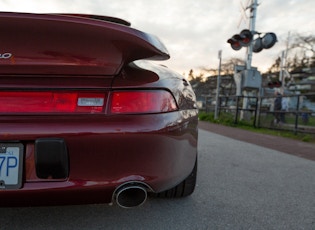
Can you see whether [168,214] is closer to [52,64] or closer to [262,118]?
[52,64]

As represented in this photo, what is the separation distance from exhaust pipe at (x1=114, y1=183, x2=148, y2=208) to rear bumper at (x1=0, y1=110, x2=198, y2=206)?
29mm

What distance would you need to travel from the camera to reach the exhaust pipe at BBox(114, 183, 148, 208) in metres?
1.38

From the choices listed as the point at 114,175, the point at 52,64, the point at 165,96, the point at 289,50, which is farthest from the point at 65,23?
the point at 289,50

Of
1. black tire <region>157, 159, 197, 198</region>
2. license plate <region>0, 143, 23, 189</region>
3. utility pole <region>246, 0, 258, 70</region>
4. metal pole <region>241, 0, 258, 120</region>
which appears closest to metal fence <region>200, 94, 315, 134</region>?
metal pole <region>241, 0, 258, 120</region>

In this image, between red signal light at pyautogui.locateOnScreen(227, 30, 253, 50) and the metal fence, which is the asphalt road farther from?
red signal light at pyautogui.locateOnScreen(227, 30, 253, 50)

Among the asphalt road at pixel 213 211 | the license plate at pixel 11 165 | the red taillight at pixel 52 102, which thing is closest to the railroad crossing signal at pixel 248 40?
the asphalt road at pixel 213 211

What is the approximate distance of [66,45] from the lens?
4.42ft

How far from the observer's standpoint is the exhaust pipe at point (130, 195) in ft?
4.51

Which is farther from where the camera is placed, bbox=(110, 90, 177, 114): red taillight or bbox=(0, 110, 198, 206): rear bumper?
bbox=(110, 90, 177, 114): red taillight

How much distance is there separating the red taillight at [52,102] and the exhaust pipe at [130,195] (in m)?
0.38

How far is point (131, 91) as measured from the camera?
1.43 m

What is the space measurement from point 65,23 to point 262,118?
9.33 metres

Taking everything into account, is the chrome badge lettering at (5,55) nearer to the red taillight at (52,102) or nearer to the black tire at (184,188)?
the red taillight at (52,102)

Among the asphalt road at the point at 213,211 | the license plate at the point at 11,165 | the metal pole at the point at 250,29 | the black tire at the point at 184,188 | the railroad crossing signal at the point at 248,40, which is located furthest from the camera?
the metal pole at the point at 250,29
